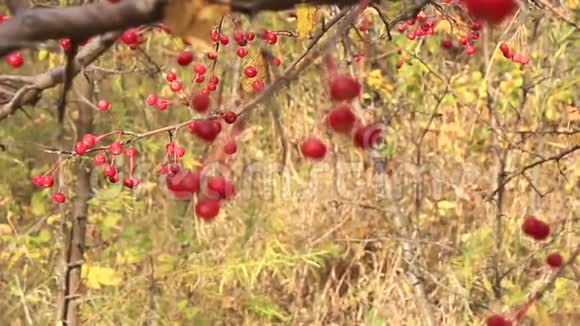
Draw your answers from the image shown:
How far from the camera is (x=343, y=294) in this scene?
123 inches

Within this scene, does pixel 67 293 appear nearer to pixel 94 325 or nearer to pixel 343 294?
pixel 94 325

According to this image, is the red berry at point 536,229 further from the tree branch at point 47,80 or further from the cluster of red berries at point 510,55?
the tree branch at point 47,80

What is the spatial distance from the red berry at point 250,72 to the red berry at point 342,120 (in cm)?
44

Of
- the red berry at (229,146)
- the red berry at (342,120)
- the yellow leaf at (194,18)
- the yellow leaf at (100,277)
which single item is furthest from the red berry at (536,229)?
the yellow leaf at (100,277)

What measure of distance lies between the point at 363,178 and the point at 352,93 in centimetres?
261

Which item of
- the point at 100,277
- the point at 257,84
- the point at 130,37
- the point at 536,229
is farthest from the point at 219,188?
the point at 100,277

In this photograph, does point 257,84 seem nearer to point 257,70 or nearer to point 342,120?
point 257,70

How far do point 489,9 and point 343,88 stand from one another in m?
0.19

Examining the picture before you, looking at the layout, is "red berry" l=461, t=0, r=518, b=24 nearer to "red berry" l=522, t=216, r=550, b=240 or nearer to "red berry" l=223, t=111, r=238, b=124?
"red berry" l=223, t=111, r=238, b=124

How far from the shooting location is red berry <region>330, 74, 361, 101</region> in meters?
0.74

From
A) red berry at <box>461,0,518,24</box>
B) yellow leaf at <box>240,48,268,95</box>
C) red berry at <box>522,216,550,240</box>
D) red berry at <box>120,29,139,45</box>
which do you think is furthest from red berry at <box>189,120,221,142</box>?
red berry at <box>522,216,550,240</box>

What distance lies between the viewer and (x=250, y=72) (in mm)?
1280

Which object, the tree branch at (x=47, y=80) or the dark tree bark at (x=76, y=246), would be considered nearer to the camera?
the tree branch at (x=47, y=80)

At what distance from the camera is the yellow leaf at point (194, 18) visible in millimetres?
512
